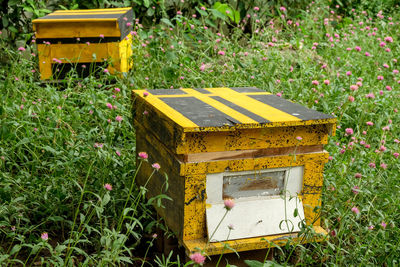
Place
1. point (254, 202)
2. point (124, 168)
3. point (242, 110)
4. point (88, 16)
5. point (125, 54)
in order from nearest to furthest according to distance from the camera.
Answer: point (254, 202)
point (242, 110)
point (124, 168)
point (88, 16)
point (125, 54)

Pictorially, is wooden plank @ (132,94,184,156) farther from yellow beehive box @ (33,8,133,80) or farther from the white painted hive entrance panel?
yellow beehive box @ (33,8,133,80)

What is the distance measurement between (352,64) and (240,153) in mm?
2980

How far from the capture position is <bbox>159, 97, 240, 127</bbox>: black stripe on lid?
1908 mm

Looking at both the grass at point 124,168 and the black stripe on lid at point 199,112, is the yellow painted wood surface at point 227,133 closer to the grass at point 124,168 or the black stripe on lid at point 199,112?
the black stripe on lid at point 199,112

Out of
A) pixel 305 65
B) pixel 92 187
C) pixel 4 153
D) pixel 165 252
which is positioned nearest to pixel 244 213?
pixel 165 252

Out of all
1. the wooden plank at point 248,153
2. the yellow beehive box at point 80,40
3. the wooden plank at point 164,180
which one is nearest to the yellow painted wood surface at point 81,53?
the yellow beehive box at point 80,40

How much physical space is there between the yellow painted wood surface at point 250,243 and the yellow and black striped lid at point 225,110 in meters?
0.45

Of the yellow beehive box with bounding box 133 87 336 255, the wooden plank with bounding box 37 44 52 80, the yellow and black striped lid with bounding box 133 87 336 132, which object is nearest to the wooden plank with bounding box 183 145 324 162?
the yellow beehive box with bounding box 133 87 336 255

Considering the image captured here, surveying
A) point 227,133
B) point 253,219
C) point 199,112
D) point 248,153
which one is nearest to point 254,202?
point 253,219

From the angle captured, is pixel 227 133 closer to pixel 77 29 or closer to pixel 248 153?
pixel 248 153

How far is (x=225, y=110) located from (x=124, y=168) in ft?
2.44

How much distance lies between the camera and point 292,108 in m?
2.20

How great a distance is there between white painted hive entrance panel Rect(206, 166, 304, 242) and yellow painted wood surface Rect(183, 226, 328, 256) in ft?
0.07

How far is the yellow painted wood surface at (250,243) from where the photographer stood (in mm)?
1926
